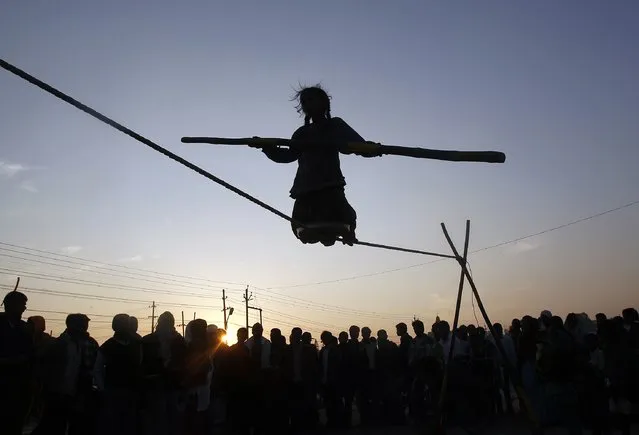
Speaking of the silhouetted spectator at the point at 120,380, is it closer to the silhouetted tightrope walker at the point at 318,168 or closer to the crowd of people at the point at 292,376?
the crowd of people at the point at 292,376

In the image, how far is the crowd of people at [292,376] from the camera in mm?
6199

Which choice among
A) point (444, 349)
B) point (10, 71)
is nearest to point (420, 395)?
point (444, 349)

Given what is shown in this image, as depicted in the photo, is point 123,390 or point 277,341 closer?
point 123,390

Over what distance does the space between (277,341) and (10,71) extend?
7940mm

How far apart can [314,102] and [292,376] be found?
6.51m

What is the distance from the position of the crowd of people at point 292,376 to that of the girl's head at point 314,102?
317 centimetres

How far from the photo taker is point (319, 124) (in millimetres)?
4555

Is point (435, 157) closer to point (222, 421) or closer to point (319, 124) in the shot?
point (319, 124)

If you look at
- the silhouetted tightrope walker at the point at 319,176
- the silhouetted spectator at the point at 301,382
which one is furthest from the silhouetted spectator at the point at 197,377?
the silhouetted tightrope walker at the point at 319,176

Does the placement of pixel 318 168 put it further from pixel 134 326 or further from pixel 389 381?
pixel 389 381

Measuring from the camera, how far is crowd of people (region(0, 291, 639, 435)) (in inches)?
244

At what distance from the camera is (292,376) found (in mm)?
9938

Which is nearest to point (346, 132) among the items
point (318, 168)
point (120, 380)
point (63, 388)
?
point (318, 168)

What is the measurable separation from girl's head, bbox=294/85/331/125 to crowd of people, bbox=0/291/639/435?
3.17 metres
